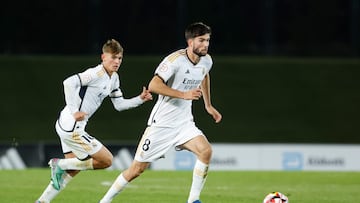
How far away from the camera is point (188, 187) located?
15.3 metres

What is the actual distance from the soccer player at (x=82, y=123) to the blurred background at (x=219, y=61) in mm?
11948

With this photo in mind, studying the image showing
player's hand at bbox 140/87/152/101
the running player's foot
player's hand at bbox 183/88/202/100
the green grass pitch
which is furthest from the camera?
the green grass pitch

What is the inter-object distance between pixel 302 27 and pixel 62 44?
19.7 ft

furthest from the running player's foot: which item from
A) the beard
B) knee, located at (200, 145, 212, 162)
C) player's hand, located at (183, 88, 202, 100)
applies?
the beard

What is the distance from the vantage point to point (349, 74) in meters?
24.0

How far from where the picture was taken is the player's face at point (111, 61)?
11.0 m

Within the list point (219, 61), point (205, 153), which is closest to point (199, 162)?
point (205, 153)

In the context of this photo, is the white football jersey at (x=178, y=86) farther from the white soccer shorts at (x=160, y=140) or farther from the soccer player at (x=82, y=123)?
the soccer player at (x=82, y=123)

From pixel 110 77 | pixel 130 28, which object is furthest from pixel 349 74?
pixel 110 77

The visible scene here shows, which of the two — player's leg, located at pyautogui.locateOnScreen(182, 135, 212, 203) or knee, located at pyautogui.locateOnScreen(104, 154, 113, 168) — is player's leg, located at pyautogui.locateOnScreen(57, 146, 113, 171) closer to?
knee, located at pyautogui.locateOnScreen(104, 154, 113, 168)

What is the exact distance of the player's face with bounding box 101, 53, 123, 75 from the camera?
1096 centimetres

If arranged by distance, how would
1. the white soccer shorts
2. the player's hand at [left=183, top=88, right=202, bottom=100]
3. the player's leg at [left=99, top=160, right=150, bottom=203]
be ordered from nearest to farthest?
the player's hand at [left=183, top=88, right=202, bottom=100] < the player's leg at [left=99, top=160, right=150, bottom=203] < the white soccer shorts

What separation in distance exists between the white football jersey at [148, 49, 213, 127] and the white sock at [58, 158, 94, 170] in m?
0.89

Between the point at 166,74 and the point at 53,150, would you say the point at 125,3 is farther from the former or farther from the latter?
the point at 166,74
